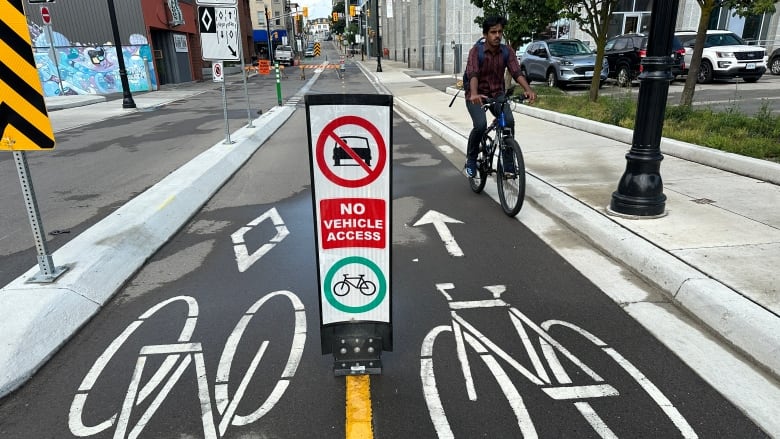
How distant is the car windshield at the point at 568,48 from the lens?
66.3 ft

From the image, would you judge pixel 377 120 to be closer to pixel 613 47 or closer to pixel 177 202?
pixel 177 202

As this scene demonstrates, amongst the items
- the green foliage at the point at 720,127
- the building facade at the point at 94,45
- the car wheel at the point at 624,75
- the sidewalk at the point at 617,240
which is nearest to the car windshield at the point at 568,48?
the car wheel at the point at 624,75

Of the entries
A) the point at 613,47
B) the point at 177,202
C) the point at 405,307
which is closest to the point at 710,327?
the point at 405,307

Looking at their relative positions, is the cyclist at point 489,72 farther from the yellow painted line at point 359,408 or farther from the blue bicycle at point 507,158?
the yellow painted line at point 359,408

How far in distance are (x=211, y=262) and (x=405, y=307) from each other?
6.94ft

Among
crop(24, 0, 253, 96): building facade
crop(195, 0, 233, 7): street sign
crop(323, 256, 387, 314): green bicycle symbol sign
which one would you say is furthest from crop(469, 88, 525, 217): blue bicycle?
crop(24, 0, 253, 96): building facade

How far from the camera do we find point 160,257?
514 cm

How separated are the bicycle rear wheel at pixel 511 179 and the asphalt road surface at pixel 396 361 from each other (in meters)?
0.68

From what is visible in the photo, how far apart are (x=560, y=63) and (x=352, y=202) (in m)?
18.9

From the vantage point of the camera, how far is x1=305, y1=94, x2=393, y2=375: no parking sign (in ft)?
8.64

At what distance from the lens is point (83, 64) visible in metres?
27.5

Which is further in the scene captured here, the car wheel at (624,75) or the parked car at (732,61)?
the car wheel at (624,75)

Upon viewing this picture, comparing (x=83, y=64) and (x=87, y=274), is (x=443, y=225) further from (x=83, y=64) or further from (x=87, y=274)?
(x=83, y=64)

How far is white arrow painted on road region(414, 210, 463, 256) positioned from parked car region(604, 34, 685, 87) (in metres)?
15.7
